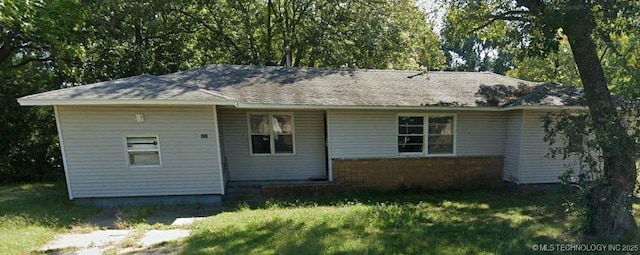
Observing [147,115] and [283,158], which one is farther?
[283,158]

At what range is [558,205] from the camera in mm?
6816

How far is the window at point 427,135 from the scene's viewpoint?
27.3 feet

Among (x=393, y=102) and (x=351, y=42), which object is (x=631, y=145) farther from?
(x=351, y=42)

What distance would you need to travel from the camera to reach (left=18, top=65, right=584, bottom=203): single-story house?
21.9 ft

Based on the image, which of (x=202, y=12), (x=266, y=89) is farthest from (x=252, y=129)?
(x=202, y=12)

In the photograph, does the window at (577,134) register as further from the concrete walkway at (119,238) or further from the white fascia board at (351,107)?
the concrete walkway at (119,238)

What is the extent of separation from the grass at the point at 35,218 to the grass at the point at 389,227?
240 centimetres

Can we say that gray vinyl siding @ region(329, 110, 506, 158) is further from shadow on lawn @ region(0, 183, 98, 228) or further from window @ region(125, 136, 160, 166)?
shadow on lawn @ region(0, 183, 98, 228)

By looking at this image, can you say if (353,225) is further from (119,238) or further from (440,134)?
(440,134)

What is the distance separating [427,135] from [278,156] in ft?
14.2

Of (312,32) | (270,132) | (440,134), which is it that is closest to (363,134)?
(440,134)

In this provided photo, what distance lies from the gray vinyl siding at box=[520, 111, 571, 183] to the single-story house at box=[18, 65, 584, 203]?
0.09 ft

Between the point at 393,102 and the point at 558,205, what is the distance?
Result: 14.8ft

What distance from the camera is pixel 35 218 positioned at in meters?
5.75
